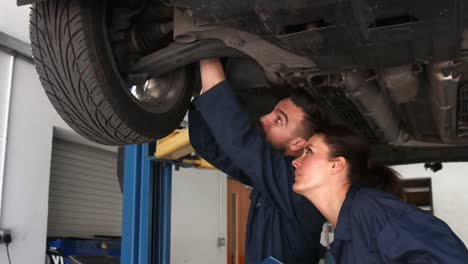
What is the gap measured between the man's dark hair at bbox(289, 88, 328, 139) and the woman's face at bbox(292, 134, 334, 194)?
18 centimetres

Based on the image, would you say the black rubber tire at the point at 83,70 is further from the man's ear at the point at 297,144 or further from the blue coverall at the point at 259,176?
the man's ear at the point at 297,144

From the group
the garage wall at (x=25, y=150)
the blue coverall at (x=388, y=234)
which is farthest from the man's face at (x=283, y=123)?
the garage wall at (x=25, y=150)

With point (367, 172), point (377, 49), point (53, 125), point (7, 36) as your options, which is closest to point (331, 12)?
point (377, 49)

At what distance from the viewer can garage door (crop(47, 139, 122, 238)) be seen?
14.4ft

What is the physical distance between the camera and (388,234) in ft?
3.26

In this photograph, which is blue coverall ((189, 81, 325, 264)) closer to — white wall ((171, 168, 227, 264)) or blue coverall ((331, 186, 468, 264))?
blue coverall ((331, 186, 468, 264))

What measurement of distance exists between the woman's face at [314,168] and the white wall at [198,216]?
3.96 metres

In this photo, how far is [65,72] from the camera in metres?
1.21

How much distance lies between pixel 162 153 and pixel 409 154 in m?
1.15

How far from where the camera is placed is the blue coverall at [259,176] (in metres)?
1.39

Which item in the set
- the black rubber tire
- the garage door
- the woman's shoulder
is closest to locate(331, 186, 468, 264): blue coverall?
the woman's shoulder

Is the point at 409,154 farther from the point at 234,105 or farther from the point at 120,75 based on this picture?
the point at 120,75

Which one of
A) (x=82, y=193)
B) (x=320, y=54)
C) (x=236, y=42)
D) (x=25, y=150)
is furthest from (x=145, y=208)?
(x=82, y=193)

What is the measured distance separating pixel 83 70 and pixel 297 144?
70 centimetres
